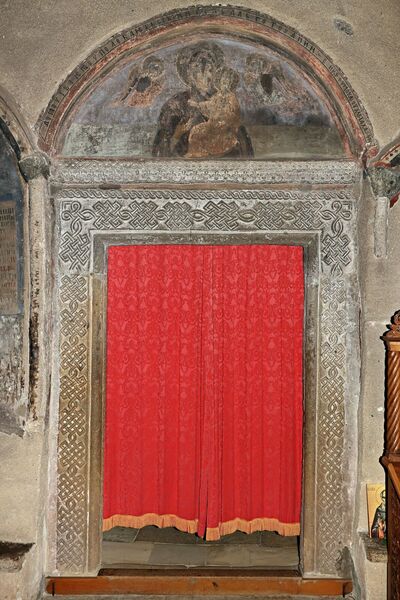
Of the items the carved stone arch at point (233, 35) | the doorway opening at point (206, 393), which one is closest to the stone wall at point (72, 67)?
the carved stone arch at point (233, 35)

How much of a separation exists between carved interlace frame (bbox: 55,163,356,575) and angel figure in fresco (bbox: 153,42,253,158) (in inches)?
10.3

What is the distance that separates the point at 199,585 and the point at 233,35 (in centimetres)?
350

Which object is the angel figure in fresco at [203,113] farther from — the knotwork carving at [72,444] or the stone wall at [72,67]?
the knotwork carving at [72,444]

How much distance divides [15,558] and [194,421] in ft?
4.81

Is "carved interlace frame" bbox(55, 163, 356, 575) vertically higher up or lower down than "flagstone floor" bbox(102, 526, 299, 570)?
higher up

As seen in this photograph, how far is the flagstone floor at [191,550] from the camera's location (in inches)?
148

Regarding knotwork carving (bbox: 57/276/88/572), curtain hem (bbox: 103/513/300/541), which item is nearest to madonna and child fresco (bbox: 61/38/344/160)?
knotwork carving (bbox: 57/276/88/572)

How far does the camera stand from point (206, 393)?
3.87m

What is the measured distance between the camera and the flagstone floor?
3.76 metres

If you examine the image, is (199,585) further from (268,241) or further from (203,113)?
(203,113)

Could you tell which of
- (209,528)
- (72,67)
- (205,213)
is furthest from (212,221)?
(209,528)

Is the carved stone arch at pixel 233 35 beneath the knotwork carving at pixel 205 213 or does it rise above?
above

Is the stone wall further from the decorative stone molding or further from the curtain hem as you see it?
the curtain hem

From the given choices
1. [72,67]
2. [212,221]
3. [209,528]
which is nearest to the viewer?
[72,67]
